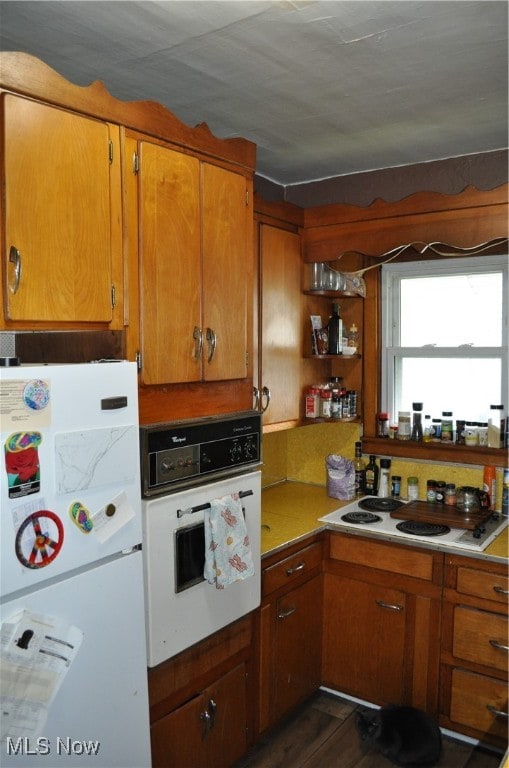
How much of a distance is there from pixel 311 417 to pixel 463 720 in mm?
1484

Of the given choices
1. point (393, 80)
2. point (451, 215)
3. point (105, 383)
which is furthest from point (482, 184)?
point (105, 383)

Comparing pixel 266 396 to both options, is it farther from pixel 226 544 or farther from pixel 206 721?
pixel 206 721

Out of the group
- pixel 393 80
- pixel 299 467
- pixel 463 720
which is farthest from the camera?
pixel 299 467

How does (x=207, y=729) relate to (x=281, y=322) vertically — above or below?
below

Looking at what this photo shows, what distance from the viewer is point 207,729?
88.5 inches

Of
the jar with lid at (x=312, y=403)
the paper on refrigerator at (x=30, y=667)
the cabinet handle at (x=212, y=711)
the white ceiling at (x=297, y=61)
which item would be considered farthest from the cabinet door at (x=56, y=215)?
the jar with lid at (x=312, y=403)

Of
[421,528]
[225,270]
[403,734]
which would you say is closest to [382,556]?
[421,528]

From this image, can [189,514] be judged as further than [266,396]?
No

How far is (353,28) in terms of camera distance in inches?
68.0

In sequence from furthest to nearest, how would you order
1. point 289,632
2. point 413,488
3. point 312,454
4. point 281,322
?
point 312,454
point 413,488
point 281,322
point 289,632

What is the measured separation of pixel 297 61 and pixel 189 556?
163 cm

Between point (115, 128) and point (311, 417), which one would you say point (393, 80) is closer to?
point (115, 128)

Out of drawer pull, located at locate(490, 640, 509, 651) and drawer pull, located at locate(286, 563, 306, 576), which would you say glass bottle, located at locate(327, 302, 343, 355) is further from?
drawer pull, located at locate(490, 640, 509, 651)

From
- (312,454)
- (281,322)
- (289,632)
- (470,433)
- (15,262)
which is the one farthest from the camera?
(312,454)
